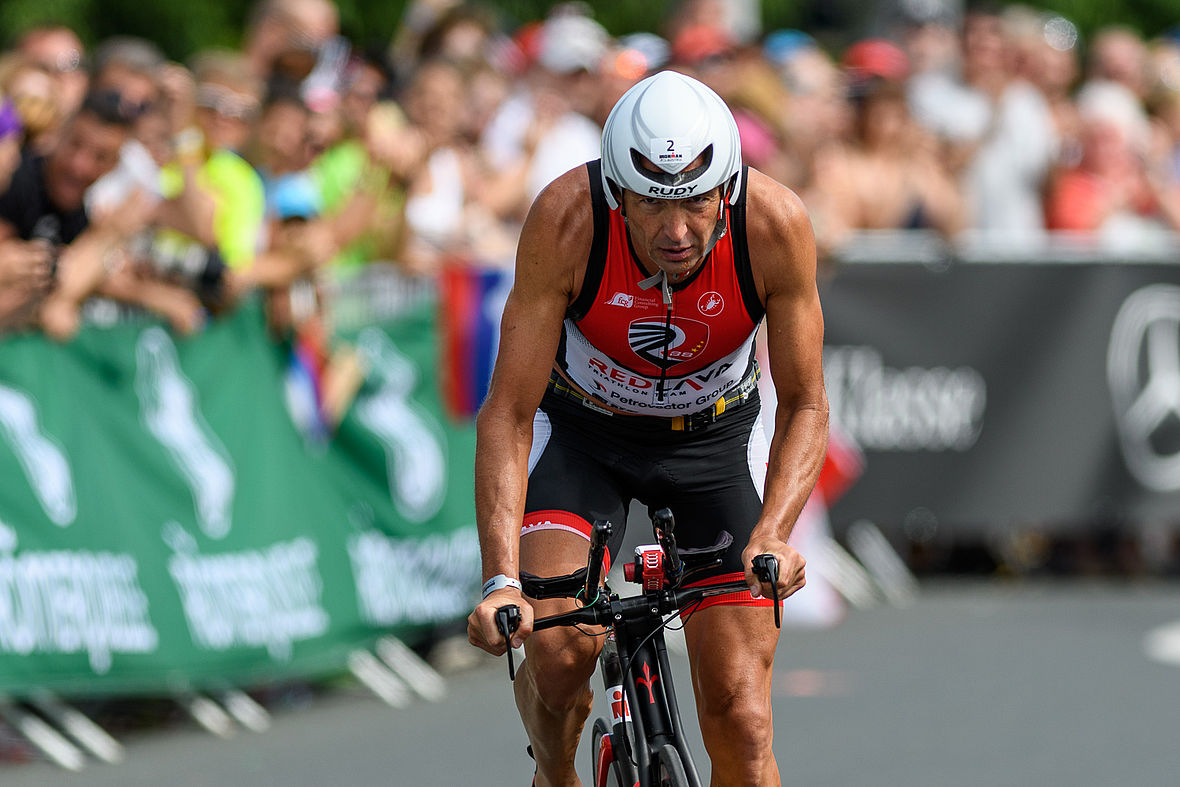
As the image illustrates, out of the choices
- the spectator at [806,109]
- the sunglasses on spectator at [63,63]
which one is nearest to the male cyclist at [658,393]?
the sunglasses on spectator at [63,63]

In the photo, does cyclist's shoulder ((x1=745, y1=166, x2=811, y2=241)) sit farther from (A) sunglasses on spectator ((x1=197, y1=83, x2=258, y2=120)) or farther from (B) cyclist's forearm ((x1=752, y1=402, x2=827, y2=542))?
(A) sunglasses on spectator ((x1=197, y1=83, x2=258, y2=120))

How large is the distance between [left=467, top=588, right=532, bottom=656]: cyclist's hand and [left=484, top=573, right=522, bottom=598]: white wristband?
43 mm

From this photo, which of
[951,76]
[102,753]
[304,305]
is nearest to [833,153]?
[951,76]

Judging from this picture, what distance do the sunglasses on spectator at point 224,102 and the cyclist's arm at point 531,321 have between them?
459 cm

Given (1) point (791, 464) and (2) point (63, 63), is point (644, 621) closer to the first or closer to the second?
(1) point (791, 464)

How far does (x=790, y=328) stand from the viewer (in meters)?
4.68

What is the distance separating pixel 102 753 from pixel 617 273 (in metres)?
3.60

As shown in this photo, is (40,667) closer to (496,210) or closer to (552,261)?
(552,261)

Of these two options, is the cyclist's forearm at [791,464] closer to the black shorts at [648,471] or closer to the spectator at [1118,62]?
the black shorts at [648,471]

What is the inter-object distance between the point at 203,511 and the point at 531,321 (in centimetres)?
325

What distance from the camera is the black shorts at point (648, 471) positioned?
505 centimetres

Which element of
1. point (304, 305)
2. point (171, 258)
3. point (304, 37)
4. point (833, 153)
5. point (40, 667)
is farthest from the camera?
point (833, 153)

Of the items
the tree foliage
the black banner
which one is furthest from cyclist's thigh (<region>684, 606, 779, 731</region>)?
the tree foliage

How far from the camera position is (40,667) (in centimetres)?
693
